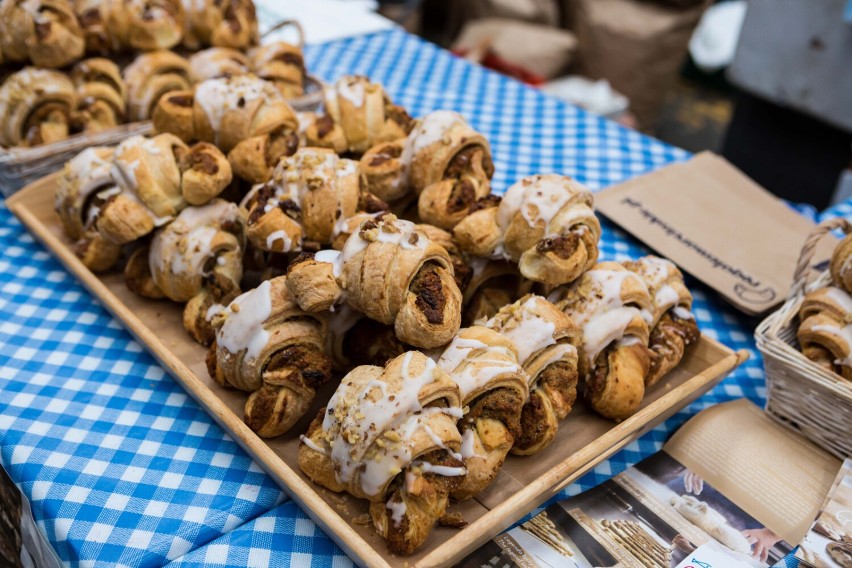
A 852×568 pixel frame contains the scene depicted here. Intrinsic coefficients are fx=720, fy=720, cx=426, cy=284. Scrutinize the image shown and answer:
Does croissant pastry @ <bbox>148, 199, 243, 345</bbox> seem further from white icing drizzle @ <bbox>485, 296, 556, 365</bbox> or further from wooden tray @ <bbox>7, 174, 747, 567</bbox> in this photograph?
white icing drizzle @ <bbox>485, 296, 556, 365</bbox>

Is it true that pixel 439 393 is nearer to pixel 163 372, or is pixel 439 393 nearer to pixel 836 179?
pixel 163 372

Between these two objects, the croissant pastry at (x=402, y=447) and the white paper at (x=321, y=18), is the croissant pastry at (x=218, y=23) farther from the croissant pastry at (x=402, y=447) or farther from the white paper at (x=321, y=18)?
the croissant pastry at (x=402, y=447)

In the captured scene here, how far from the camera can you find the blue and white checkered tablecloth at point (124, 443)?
4.09 ft

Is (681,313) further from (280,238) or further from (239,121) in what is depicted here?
(239,121)

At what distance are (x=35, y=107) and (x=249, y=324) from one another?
3.89 feet

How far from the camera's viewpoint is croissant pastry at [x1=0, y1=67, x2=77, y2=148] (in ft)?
6.50

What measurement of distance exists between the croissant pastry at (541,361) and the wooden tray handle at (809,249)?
576 mm

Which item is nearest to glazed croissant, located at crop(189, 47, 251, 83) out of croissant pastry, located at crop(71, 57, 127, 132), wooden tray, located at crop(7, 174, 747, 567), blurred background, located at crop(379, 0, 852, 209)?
croissant pastry, located at crop(71, 57, 127, 132)

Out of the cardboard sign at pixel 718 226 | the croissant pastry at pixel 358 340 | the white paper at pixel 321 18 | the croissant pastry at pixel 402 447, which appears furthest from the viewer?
the white paper at pixel 321 18

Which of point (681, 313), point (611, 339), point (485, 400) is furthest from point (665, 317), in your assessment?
point (485, 400)

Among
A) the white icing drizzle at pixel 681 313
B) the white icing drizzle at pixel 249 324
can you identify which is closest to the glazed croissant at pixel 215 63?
the white icing drizzle at pixel 249 324

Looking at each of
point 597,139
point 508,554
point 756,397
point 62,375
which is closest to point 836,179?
point 597,139

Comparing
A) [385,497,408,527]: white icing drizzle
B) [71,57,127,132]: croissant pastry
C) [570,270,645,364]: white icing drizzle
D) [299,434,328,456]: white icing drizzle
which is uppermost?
[71,57,127,132]: croissant pastry

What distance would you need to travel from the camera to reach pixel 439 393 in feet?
3.69
